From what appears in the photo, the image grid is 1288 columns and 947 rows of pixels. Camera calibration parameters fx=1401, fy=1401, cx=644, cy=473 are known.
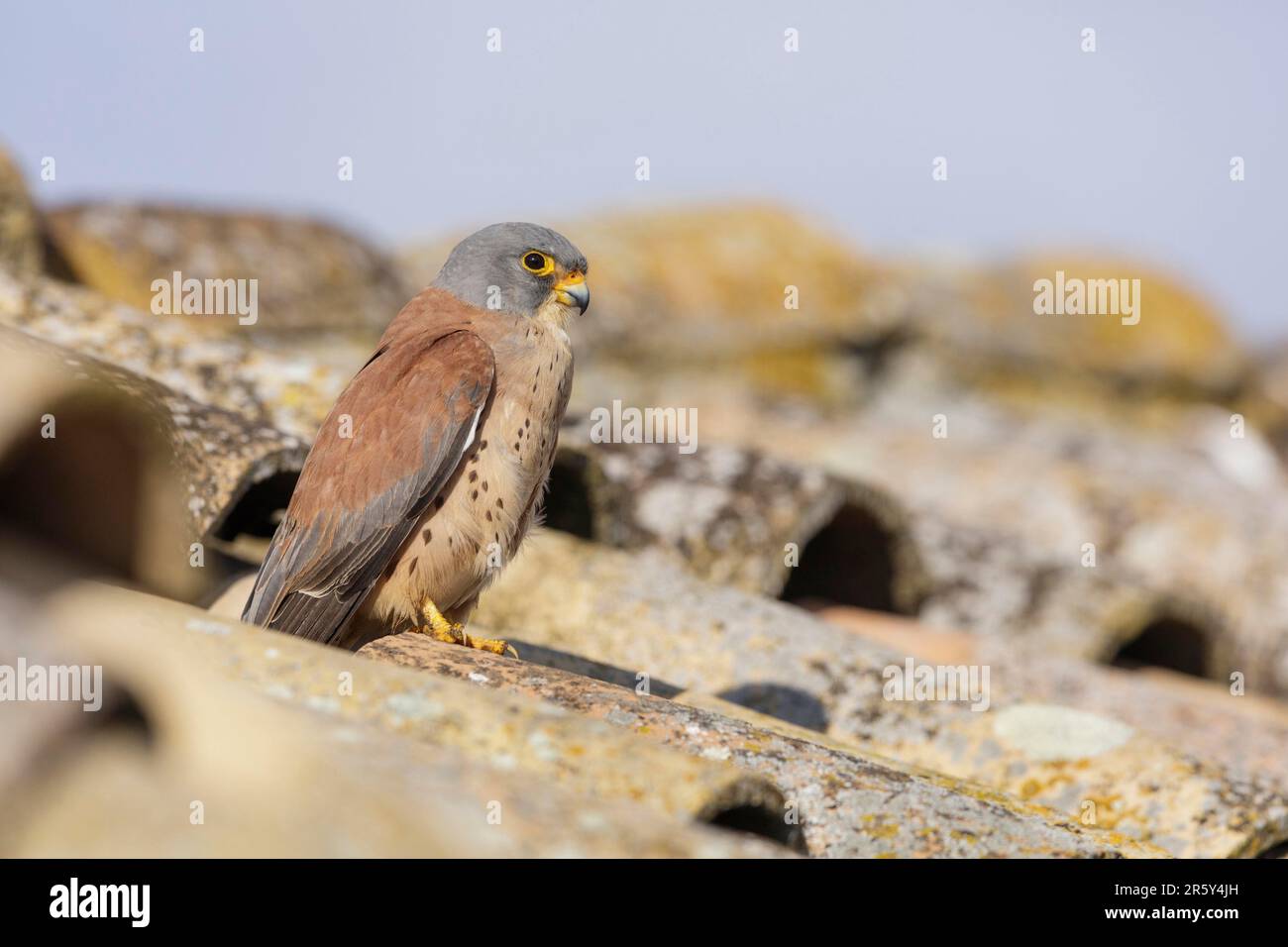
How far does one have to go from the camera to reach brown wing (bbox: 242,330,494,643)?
3842 millimetres

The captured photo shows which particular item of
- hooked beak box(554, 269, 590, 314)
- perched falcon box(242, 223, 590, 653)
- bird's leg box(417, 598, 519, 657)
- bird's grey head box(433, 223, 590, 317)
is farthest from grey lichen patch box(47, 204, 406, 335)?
bird's leg box(417, 598, 519, 657)

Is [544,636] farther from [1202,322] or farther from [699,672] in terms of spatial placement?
[1202,322]

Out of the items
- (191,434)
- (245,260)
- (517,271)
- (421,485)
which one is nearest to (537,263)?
(517,271)

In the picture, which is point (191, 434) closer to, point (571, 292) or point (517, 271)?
point (517, 271)

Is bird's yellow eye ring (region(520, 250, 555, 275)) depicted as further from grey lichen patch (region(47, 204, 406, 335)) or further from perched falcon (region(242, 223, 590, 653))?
grey lichen patch (region(47, 204, 406, 335))

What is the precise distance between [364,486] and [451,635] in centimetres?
49

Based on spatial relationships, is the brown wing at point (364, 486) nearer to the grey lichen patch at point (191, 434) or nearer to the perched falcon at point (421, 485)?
the perched falcon at point (421, 485)

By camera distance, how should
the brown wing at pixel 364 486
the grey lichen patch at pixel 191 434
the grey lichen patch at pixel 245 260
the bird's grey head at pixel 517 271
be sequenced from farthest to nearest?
the grey lichen patch at pixel 245 260, the bird's grey head at pixel 517 271, the brown wing at pixel 364 486, the grey lichen patch at pixel 191 434

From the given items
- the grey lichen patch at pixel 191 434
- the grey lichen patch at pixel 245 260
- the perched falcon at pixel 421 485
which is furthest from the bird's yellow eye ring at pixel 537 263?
the grey lichen patch at pixel 245 260

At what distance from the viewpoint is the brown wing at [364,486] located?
384 cm

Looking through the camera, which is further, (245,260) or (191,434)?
→ (245,260)

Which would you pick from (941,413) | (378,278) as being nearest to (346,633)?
(378,278)

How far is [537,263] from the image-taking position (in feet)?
15.1
